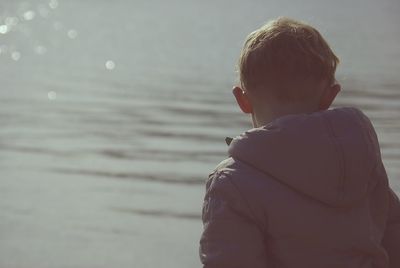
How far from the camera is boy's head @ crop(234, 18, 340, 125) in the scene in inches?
125

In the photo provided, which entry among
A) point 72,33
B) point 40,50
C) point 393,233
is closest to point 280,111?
point 393,233

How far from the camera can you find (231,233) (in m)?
3.12

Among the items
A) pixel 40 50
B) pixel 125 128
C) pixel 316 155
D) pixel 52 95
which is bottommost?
pixel 40 50

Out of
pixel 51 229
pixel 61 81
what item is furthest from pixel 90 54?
pixel 51 229

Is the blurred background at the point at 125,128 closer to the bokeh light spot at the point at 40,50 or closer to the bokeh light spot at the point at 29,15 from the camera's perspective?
the bokeh light spot at the point at 40,50

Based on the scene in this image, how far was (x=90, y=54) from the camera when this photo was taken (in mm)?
18031

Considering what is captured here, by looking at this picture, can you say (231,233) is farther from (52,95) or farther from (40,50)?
(40,50)

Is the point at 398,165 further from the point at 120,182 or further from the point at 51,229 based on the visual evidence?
the point at 51,229

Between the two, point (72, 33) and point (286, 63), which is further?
point (72, 33)

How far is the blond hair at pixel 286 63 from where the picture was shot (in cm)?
319

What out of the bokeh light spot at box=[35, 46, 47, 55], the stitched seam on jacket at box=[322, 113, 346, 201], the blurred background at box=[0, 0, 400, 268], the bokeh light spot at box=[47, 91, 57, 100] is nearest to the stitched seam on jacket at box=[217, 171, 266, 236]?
the stitched seam on jacket at box=[322, 113, 346, 201]

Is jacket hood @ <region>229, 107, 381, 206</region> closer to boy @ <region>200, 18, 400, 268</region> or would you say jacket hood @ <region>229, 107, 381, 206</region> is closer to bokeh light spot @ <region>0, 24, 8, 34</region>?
boy @ <region>200, 18, 400, 268</region>

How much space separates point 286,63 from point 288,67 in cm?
1

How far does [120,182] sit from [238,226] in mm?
4711
